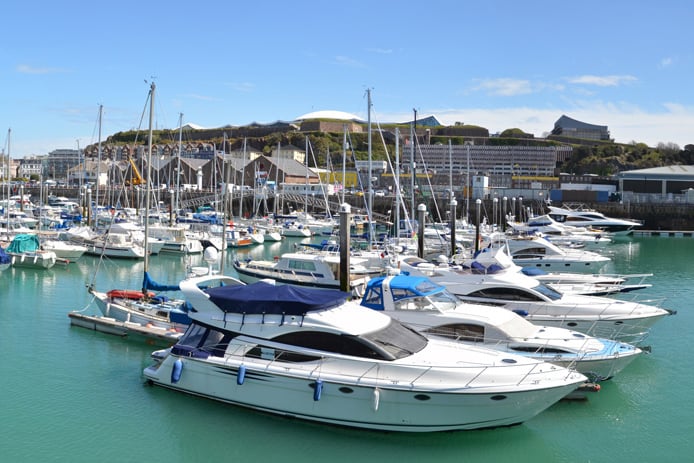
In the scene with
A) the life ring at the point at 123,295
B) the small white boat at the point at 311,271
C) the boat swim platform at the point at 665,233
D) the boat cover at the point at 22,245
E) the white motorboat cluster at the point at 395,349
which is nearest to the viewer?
the white motorboat cluster at the point at 395,349

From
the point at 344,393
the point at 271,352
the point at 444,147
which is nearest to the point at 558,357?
the point at 344,393

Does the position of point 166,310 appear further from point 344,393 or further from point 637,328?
point 637,328

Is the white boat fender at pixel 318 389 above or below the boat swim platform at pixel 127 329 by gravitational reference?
above

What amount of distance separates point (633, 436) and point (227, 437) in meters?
8.81

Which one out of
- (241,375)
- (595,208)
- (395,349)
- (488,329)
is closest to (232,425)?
(241,375)

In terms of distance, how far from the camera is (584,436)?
1409 cm

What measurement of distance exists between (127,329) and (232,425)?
25.8 ft

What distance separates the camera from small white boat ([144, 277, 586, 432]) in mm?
13102

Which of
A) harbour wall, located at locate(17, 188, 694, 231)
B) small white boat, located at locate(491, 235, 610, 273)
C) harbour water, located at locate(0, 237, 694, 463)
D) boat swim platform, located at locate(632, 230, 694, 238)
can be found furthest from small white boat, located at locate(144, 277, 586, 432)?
boat swim platform, located at locate(632, 230, 694, 238)

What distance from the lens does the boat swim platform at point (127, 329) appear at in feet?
64.4

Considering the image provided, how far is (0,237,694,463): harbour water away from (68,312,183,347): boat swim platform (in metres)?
0.29

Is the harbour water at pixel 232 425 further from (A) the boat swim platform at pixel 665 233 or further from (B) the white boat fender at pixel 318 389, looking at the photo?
(A) the boat swim platform at pixel 665 233

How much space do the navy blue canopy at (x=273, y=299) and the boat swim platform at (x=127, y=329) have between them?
444cm

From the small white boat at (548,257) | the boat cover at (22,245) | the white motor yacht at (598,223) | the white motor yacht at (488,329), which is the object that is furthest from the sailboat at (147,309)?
the white motor yacht at (598,223)
